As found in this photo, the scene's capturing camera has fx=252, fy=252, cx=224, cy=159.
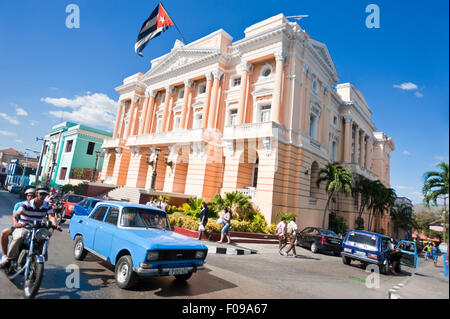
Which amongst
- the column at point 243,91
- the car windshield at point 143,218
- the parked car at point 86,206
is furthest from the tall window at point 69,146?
the car windshield at point 143,218

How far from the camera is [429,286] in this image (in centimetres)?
228

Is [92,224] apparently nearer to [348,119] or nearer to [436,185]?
[436,185]

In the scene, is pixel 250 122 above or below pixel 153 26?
below

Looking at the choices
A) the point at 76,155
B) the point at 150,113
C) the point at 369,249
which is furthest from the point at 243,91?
the point at 76,155

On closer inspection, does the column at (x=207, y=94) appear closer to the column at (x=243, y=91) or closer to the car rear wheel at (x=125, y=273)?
the column at (x=243, y=91)

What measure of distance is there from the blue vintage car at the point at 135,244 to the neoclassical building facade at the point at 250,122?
12.0m

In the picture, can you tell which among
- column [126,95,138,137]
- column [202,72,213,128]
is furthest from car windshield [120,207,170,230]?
column [126,95,138,137]

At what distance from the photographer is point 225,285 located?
5785 mm

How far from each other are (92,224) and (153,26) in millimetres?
21003

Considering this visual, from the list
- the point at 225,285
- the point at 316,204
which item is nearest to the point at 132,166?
the point at 316,204

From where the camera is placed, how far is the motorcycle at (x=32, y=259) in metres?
4.12

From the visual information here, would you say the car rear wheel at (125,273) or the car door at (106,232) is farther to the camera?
the car door at (106,232)

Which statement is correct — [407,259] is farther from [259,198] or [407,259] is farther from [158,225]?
[158,225]

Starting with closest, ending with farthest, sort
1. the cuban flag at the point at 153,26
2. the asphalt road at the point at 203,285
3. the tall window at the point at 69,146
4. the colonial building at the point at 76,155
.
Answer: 1. the asphalt road at the point at 203,285
2. the cuban flag at the point at 153,26
3. the colonial building at the point at 76,155
4. the tall window at the point at 69,146
